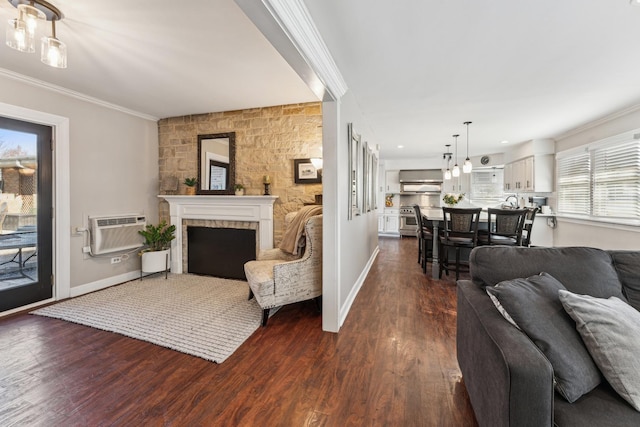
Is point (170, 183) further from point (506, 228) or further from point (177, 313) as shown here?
point (506, 228)

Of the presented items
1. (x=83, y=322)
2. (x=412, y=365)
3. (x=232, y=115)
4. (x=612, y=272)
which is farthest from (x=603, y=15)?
(x=83, y=322)

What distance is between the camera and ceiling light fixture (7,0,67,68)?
5.81 ft

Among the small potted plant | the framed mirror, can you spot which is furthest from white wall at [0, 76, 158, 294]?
the framed mirror

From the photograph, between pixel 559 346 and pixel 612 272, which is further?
pixel 612 272

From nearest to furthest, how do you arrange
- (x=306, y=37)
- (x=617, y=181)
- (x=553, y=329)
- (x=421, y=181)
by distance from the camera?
(x=553, y=329) < (x=306, y=37) < (x=617, y=181) < (x=421, y=181)

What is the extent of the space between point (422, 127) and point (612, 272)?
11.8 feet

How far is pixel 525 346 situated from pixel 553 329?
22 cm

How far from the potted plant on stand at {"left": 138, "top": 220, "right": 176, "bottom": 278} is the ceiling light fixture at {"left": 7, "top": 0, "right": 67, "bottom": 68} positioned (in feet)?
8.23

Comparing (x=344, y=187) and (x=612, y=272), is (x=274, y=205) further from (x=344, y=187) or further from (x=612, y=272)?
(x=612, y=272)

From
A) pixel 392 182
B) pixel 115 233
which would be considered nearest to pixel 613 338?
pixel 115 233

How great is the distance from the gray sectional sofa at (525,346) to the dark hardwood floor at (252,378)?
0.40 m

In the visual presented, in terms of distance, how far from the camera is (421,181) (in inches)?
320

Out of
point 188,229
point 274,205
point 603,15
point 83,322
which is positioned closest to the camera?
point 603,15

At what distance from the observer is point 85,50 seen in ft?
7.78
